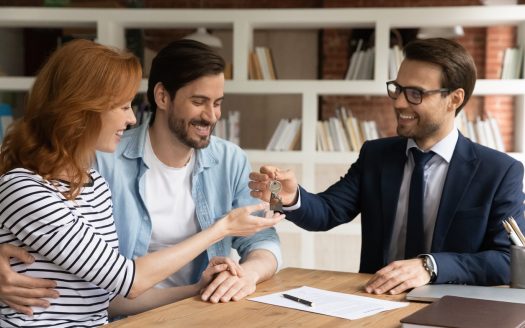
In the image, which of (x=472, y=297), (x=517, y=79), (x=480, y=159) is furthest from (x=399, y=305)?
(x=517, y=79)

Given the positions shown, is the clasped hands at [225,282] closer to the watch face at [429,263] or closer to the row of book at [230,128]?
the watch face at [429,263]

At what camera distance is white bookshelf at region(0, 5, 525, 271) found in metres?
4.89

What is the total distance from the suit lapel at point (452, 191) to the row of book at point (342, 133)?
2805 mm

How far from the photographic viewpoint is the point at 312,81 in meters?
4.96

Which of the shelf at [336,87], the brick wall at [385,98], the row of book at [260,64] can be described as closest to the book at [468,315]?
the shelf at [336,87]

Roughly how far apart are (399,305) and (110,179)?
3.41 ft

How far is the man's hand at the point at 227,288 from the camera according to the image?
182cm

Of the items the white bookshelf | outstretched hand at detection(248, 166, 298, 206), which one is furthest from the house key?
the white bookshelf

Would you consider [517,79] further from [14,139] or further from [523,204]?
[14,139]

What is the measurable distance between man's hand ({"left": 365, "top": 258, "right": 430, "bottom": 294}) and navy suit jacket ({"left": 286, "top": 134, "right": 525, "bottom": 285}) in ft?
0.23

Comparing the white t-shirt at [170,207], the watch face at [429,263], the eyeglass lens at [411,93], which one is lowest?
the watch face at [429,263]

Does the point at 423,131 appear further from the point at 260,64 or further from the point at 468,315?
the point at 260,64

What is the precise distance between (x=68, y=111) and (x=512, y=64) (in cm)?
396

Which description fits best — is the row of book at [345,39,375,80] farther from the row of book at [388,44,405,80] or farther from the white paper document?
the white paper document
